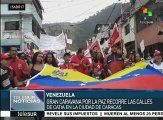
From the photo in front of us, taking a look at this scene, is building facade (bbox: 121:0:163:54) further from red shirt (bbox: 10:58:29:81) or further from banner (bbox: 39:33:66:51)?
red shirt (bbox: 10:58:29:81)

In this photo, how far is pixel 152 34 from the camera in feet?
Result: 125

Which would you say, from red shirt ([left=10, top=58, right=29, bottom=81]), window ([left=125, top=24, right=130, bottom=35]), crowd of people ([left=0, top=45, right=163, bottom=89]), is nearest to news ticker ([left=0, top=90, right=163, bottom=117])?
crowd of people ([left=0, top=45, right=163, bottom=89])

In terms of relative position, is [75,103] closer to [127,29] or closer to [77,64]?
[77,64]

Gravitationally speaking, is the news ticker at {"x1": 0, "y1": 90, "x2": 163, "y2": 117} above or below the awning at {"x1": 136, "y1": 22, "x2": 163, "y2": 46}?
below

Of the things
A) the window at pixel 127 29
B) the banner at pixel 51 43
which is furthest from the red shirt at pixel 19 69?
the window at pixel 127 29

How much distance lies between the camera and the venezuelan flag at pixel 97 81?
686 centimetres

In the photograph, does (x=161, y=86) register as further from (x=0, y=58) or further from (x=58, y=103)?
(x=0, y=58)

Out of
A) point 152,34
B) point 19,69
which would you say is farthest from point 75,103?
point 152,34

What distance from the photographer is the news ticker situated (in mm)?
6340

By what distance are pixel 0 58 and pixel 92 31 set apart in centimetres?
9581

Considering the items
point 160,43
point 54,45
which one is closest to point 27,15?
point 160,43

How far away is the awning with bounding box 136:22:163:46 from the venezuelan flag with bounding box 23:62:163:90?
29076mm

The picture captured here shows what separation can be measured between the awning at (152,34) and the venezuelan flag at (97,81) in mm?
29076

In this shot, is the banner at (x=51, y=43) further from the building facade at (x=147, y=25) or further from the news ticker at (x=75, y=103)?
the building facade at (x=147, y=25)
